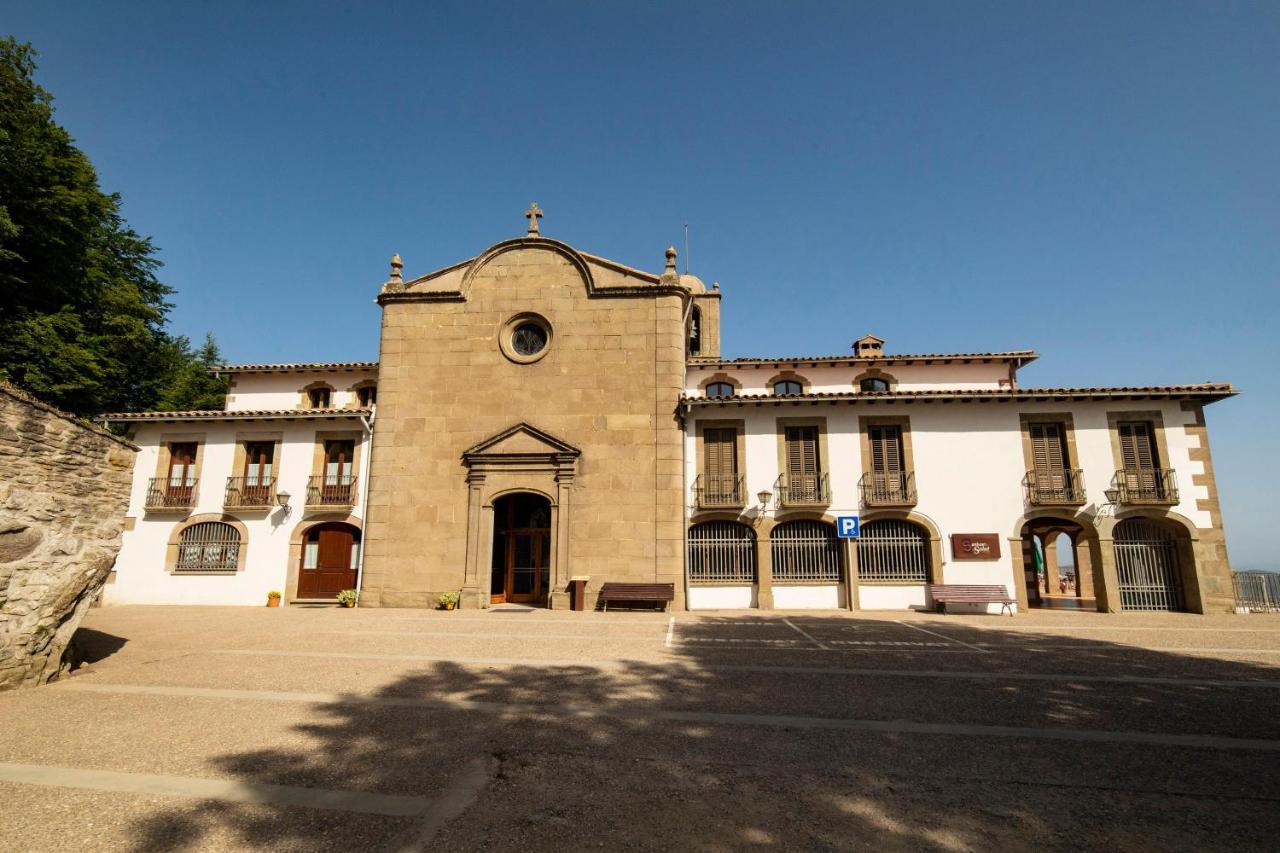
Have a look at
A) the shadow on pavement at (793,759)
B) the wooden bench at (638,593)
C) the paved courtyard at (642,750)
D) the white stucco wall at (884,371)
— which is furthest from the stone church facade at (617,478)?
the shadow on pavement at (793,759)

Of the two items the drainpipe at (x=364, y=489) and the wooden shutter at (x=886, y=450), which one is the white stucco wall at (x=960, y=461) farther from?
the drainpipe at (x=364, y=489)

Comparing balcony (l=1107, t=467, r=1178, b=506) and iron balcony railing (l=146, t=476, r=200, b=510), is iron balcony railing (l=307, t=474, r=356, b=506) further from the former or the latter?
balcony (l=1107, t=467, r=1178, b=506)

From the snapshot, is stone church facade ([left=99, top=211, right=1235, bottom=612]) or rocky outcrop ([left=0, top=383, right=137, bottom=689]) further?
stone church facade ([left=99, top=211, right=1235, bottom=612])

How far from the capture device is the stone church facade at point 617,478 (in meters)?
17.9

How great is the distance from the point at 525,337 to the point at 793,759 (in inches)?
653

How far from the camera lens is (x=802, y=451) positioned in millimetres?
19156

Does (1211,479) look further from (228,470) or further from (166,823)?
(228,470)

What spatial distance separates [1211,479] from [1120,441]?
99.2 inches

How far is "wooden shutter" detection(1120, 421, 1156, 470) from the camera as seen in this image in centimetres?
1802

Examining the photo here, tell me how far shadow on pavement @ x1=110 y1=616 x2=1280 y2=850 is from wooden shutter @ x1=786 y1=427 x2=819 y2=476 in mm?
10096

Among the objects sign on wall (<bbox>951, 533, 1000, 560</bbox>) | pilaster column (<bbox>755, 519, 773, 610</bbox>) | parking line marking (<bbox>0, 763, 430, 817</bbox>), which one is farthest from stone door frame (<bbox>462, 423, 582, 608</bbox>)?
parking line marking (<bbox>0, 763, 430, 817</bbox>)

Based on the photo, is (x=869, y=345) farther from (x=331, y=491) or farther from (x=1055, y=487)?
(x=331, y=491)

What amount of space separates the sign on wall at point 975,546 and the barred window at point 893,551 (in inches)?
31.2

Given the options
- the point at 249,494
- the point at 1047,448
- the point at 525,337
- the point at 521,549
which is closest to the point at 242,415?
the point at 249,494
